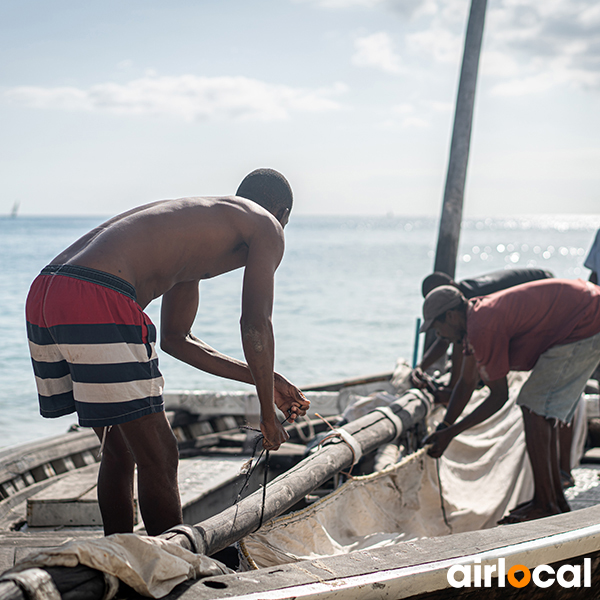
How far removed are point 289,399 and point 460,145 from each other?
4667mm

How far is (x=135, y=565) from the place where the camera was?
1.58 metres

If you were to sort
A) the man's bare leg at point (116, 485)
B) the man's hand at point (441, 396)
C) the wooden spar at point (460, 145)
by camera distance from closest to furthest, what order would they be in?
the man's bare leg at point (116, 485)
the man's hand at point (441, 396)
the wooden spar at point (460, 145)

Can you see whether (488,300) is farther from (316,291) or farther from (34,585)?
(316,291)

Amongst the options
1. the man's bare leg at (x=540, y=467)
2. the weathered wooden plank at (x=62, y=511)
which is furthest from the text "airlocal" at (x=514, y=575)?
the weathered wooden plank at (x=62, y=511)

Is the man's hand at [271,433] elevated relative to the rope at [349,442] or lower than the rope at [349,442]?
elevated

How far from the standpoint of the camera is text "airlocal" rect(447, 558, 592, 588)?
1880mm

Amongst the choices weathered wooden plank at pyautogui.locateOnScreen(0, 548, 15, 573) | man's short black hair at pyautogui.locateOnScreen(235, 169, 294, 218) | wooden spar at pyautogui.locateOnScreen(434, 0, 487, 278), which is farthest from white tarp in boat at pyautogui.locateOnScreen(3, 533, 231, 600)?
wooden spar at pyautogui.locateOnScreen(434, 0, 487, 278)

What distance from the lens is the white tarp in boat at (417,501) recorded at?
2408 millimetres

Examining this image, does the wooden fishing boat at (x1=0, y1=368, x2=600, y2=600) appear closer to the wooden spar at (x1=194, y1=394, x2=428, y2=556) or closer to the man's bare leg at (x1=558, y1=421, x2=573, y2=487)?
the wooden spar at (x1=194, y1=394, x2=428, y2=556)

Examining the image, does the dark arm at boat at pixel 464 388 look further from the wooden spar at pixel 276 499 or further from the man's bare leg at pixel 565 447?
the man's bare leg at pixel 565 447

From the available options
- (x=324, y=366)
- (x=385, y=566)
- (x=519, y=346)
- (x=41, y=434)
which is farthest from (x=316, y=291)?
(x=385, y=566)

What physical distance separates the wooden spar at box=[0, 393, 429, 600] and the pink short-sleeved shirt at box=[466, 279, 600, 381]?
2.05ft

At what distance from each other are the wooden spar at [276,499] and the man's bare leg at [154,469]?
148 mm

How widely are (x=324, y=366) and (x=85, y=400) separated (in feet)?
45.2
